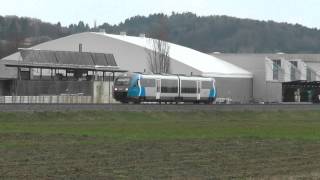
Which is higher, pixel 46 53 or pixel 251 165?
pixel 46 53

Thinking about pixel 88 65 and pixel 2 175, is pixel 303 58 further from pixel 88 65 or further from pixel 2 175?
pixel 2 175

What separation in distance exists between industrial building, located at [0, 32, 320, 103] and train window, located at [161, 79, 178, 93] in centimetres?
1201

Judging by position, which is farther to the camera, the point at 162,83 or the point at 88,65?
the point at 88,65

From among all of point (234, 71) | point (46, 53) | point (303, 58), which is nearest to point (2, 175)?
point (46, 53)

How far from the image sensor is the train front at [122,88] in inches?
2744

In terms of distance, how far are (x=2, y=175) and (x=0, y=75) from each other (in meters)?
71.1

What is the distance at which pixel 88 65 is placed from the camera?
9456 centimetres

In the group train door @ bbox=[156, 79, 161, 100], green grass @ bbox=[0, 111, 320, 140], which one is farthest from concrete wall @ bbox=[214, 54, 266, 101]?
green grass @ bbox=[0, 111, 320, 140]

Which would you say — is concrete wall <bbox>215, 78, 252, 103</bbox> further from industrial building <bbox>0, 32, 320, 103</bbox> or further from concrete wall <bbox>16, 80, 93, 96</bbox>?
concrete wall <bbox>16, 80, 93, 96</bbox>

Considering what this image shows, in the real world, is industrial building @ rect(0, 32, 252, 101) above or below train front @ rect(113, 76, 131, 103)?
above

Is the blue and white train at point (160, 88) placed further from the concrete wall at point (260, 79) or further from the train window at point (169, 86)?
the concrete wall at point (260, 79)

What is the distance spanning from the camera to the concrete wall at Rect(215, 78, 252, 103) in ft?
381

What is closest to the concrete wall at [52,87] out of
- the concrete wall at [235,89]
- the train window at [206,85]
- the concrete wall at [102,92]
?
the concrete wall at [102,92]

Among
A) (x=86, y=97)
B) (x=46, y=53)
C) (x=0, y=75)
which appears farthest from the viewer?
(x=46, y=53)
